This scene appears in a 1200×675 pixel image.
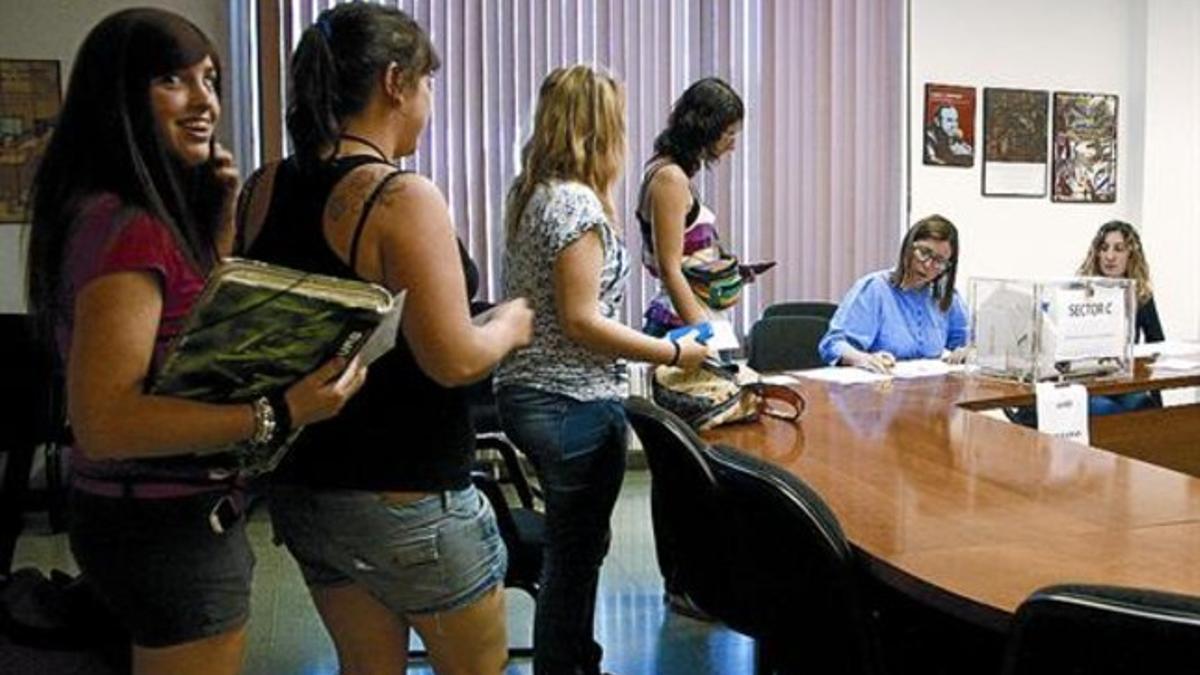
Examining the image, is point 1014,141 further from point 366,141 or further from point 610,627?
point 366,141

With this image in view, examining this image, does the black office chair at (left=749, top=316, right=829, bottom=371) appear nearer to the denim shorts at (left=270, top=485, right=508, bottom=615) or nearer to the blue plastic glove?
the blue plastic glove

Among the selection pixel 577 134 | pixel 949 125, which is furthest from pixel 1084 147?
pixel 577 134

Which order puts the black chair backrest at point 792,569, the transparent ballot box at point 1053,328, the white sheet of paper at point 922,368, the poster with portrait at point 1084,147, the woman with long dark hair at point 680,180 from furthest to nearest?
the poster with portrait at point 1084,147, the white sheet of paper at point 922,368, the transparent ballot box at point 1053,328, the woman with long dark hair at point 680,180, the black chair backrest at point 792,569

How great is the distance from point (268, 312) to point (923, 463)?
1.38m

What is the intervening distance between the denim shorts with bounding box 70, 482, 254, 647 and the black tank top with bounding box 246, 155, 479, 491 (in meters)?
0.16

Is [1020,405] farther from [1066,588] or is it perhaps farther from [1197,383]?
[1066,588]

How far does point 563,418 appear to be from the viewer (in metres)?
2.16

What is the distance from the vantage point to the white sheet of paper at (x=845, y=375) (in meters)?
3.13

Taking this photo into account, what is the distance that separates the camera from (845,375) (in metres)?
3.21

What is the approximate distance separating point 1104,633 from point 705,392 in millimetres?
1283

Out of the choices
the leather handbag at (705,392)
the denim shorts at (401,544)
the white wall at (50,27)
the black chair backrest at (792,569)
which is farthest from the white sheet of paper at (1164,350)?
the white wall at (50,27)

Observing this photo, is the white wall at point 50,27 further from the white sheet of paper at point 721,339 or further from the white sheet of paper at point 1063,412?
the white sheet of paper at point 1063,412

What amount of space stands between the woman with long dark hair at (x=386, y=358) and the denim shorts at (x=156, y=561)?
0.57ft

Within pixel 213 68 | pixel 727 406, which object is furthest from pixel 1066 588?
pixel 727 406
